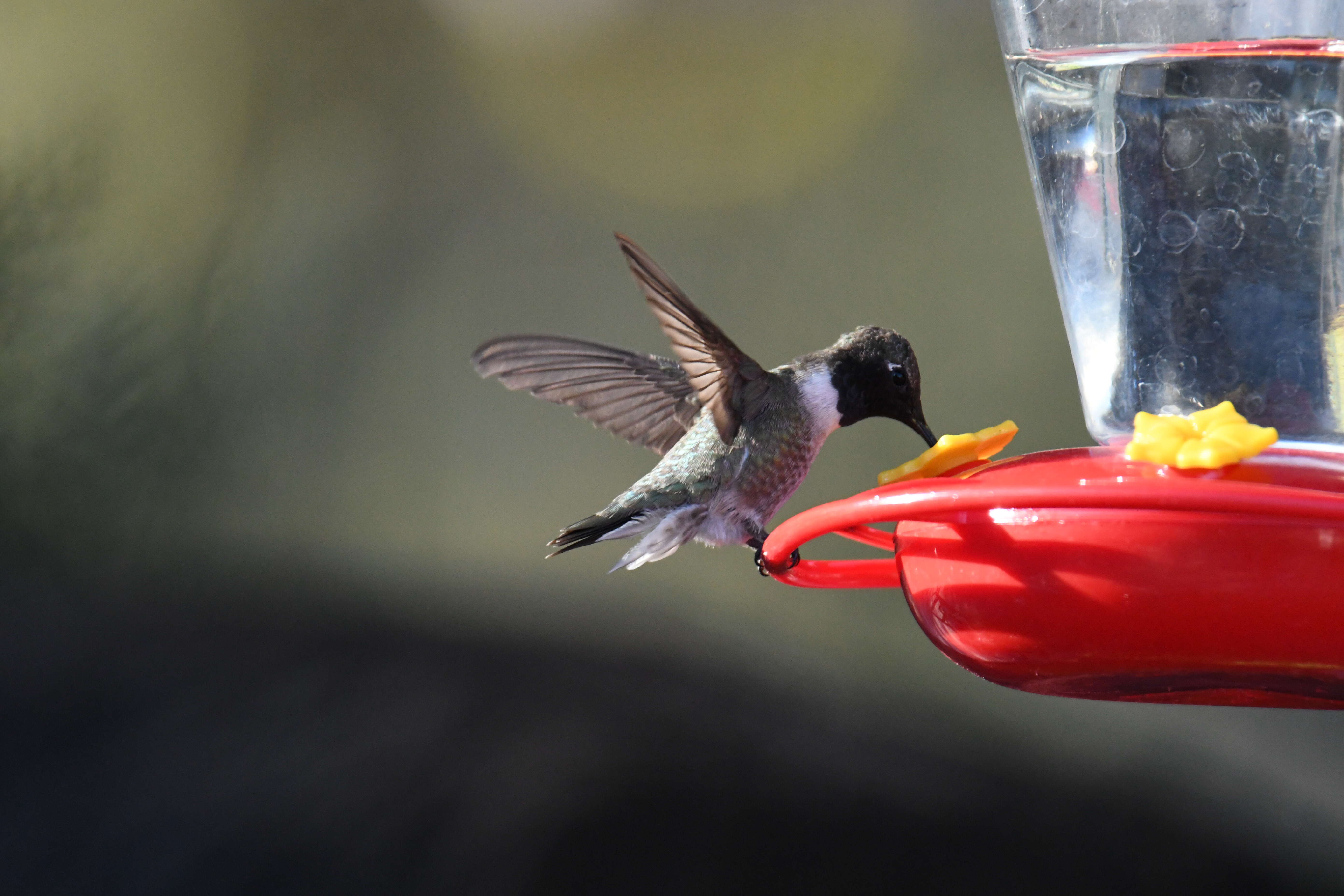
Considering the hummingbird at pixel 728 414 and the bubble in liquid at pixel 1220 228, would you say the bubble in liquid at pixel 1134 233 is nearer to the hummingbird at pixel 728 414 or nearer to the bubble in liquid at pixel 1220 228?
the bubble in liquid at pixel 1220 228

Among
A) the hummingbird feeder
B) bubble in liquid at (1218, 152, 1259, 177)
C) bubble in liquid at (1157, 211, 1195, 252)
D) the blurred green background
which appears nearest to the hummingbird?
the hummingbird feeder

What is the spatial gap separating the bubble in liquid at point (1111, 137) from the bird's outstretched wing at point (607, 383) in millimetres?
995

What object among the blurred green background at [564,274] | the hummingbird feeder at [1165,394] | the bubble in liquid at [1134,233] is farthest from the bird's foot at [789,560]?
the blurred green background at [564,274]

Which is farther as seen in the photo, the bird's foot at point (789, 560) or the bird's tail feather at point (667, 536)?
the bird's tail feather at point (667, 536)

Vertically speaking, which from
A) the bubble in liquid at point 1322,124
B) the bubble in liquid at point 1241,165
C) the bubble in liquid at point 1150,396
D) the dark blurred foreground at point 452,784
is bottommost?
the dark blurred foreground at point 452,784

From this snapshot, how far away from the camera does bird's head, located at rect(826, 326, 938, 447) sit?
245cm

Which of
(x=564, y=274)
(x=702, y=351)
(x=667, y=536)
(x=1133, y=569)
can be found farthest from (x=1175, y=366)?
(x=564, y=274)

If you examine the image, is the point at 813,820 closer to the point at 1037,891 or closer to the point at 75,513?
the point at 1037,891

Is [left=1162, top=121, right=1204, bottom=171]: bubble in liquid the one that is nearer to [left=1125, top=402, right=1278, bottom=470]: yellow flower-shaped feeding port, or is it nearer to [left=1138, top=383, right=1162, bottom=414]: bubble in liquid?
[left=1138, top=383, right=1162, bottom=414]: bubble in liquid

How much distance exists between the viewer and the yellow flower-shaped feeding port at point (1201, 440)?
1.36 m

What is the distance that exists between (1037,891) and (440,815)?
206 cm

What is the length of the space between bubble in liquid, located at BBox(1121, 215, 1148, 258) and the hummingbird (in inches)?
24.0

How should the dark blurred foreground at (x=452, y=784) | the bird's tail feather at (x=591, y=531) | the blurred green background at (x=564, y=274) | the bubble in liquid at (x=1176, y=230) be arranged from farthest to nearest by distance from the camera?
the blurred green background at (x=564, y=274)
the dark blurred foreground at (x=452, y=784)
the bird's tail feather at (x=591, y=531)
the bubble in liquid at (x=1176, y=230)

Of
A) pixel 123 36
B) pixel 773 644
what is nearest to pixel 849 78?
pixel 773 644
